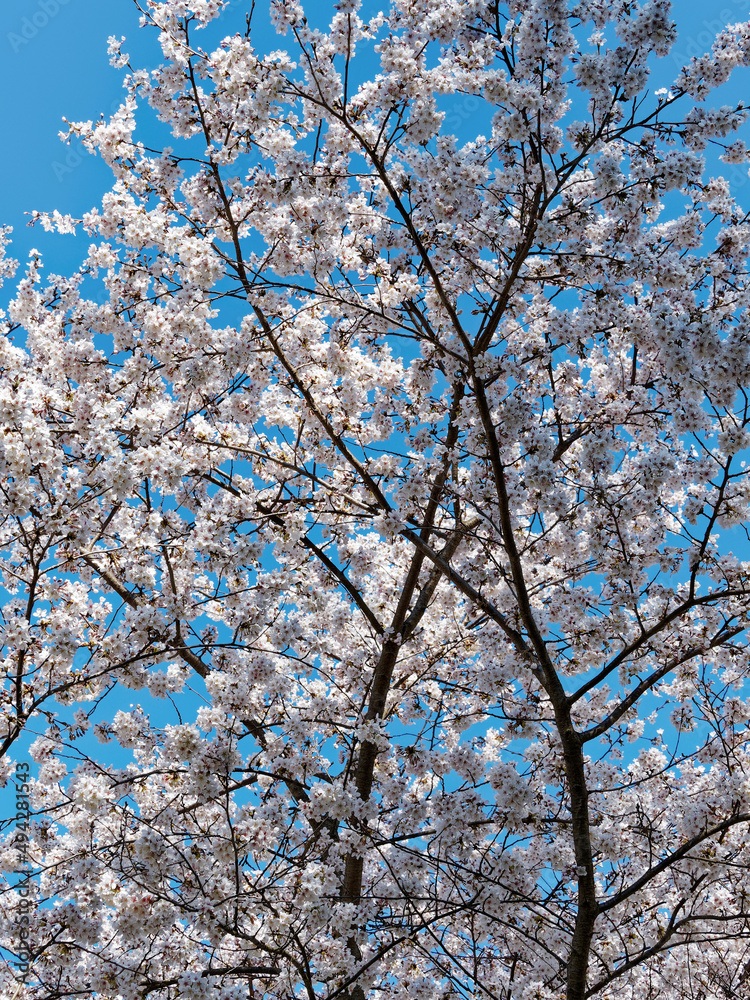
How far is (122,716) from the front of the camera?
320 inches

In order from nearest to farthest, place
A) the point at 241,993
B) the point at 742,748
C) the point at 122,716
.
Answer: the point at 241,993 < the point at 122,716 < the point at 742,748

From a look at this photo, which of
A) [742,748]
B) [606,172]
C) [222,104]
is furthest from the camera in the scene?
[742,748]

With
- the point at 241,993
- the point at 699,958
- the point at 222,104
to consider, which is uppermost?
the point at 222,104

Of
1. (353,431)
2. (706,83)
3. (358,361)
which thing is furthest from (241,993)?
(706,83)

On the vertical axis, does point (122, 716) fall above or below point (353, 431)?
below

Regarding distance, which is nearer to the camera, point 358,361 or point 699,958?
point 358,361

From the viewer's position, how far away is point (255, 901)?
20.1 ft

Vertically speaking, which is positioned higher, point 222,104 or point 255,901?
point 222,104

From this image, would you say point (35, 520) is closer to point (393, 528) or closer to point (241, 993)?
point (393, 528)

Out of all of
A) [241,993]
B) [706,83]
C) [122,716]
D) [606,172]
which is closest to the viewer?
[241,993]

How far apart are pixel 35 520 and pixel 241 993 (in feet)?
12.7

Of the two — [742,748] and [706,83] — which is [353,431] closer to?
[706,83]

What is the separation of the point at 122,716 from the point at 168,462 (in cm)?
282

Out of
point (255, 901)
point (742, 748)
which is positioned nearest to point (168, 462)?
point (255, 901)
